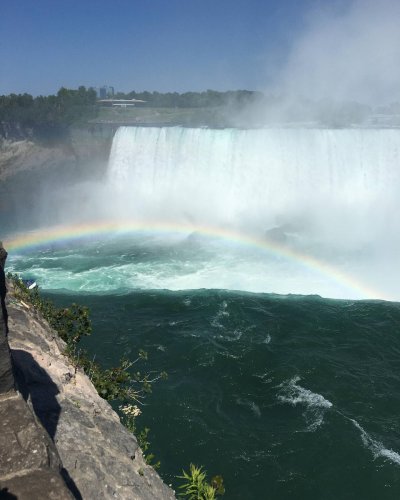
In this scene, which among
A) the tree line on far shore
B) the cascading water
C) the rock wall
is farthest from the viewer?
the tree line on far shore

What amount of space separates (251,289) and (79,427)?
13.8 m

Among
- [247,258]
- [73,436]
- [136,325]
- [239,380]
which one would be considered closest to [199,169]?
[247,258]

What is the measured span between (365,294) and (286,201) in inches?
462

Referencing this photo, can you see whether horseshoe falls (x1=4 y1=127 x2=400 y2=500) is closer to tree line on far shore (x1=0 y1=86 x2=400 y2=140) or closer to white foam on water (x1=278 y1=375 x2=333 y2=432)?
white foam on water (x1=278 y1=375 x2=333 y2=432)

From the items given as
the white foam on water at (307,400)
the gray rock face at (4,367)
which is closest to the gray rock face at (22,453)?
the gray rock face at (4,367)

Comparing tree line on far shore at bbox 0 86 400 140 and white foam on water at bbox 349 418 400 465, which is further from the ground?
tree line on far shore at bbox 0 86 400 140

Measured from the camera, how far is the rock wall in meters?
5.00

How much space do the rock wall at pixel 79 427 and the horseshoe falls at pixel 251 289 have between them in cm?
357

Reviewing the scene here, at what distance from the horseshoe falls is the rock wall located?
3.57 m

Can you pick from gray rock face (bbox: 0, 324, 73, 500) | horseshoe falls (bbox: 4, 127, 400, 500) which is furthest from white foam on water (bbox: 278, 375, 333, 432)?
gray rock face (bbox: 0, 324, 73, 500)

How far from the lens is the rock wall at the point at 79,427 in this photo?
4996mm

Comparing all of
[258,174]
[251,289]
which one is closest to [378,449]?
[251,289]

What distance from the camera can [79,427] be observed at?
5777mm

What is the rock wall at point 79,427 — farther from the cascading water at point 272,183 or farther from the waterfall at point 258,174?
the waterfall at point 258,174
